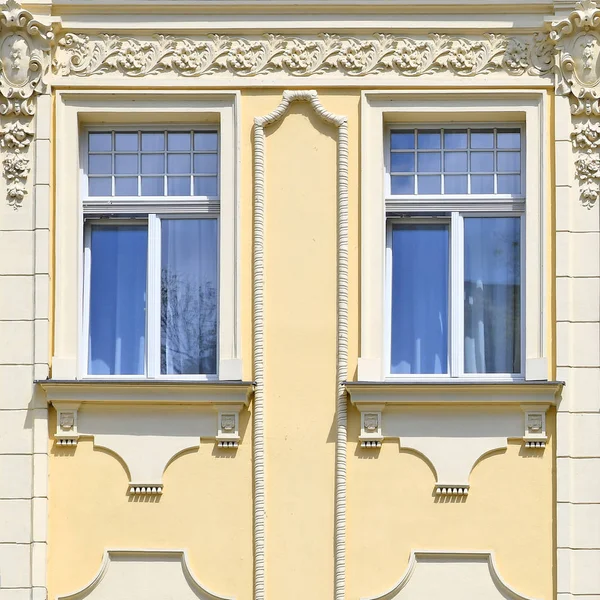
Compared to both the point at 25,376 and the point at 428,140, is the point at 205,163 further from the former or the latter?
the point at 25,376

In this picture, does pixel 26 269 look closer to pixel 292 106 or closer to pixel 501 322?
pixel 292 106

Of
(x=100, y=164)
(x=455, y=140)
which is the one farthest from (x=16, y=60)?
(x=455, y=140)

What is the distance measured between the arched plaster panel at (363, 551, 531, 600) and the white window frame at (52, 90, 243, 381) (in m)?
2.39

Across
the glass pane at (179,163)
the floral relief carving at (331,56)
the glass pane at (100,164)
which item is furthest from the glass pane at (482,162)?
the glass pane at (100,164)

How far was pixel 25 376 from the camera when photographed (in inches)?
586

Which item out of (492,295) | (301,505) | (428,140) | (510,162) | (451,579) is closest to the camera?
(451,579)

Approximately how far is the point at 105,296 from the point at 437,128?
11.3 feet

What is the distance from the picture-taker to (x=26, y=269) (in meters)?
15.0

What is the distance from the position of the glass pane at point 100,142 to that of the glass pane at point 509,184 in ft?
12.0

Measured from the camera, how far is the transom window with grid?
1523 centimetres

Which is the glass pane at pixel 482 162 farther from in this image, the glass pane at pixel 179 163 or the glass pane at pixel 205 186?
the glass pane at pixel 179 163

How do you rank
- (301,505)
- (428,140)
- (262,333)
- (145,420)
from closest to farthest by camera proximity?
(301,505)
(145,420)
(262,333)
(428,140)

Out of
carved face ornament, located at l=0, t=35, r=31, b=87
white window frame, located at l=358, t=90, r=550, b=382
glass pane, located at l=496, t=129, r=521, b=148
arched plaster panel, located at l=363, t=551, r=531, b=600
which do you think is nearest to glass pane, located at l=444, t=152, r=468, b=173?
white window frame, located at l=358, t=90, r=550, b=382

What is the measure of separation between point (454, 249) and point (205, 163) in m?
2.44
